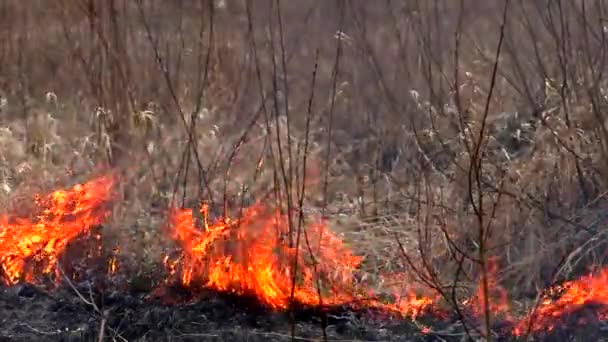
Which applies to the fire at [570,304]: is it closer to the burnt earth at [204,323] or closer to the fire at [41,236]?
the burnt earth at [204,323]

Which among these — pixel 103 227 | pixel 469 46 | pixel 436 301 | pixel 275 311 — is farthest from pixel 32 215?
pixel 469 46

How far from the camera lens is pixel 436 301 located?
4465 mm

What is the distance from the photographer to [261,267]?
441 centimetres

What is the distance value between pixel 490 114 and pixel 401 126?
757 millimetres

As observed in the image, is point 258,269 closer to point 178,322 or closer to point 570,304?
point 178,322

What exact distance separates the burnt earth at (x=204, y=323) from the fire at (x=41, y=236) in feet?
0.78

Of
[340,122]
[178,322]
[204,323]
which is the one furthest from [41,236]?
[340,122]

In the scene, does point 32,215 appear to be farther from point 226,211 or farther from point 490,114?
point 490,114

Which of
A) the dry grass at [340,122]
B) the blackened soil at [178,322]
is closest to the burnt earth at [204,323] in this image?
the blackened soil at [178,322]

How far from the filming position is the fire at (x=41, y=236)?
471 centimetres

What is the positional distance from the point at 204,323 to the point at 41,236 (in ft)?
3.62

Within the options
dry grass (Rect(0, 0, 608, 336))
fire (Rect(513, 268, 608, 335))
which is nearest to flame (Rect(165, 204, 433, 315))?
dry grass (Rect(0, 0, 608, 336))

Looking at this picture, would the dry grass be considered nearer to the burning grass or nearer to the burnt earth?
the burning grass

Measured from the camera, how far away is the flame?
4.41 metres
